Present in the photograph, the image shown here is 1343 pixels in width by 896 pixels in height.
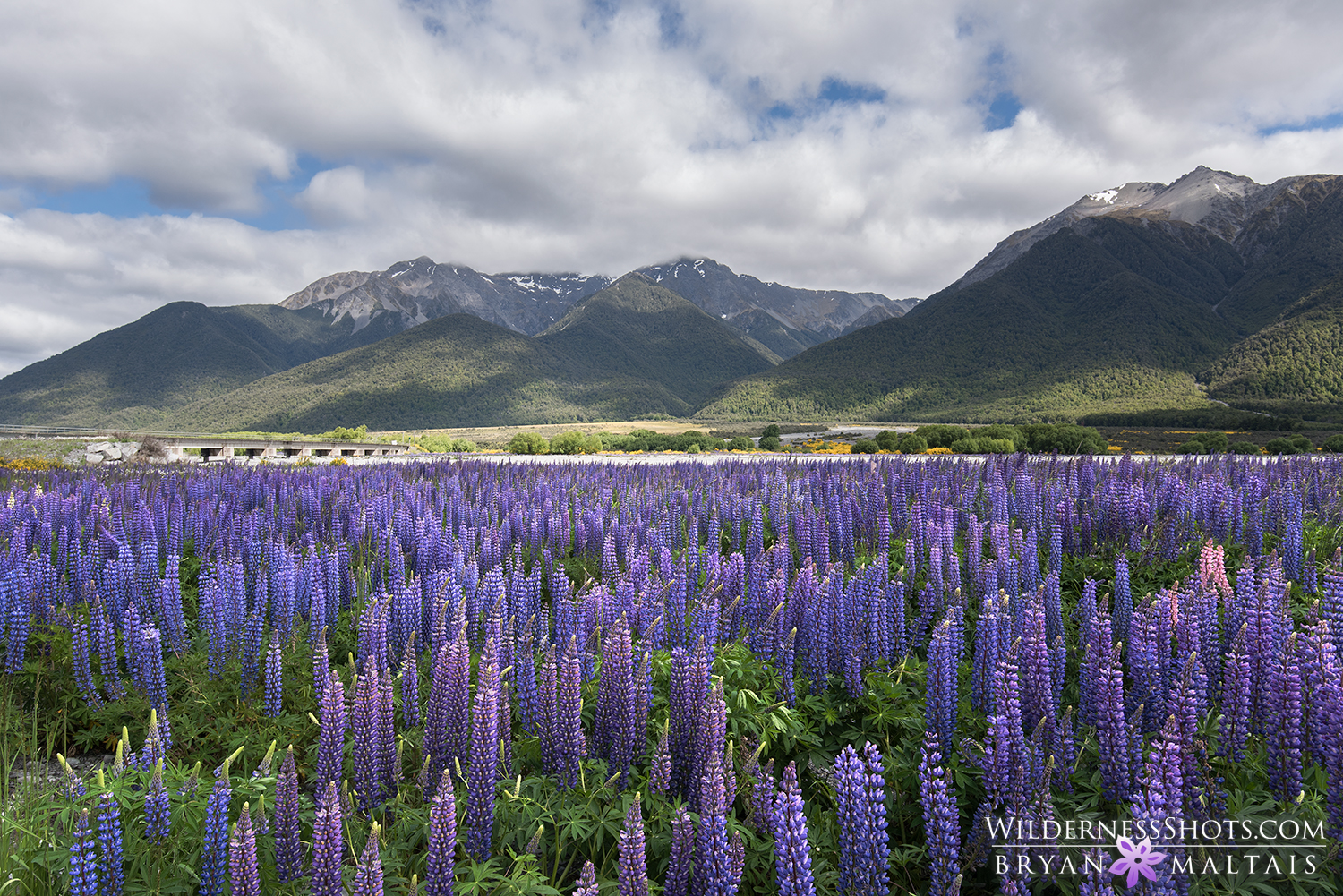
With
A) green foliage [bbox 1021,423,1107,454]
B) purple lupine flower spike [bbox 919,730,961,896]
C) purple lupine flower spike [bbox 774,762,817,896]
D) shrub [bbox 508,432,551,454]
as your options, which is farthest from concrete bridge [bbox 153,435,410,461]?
green foliage [bbox 1021,423,1107,454]

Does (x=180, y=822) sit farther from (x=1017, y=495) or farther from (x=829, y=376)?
(x=829, y=376)

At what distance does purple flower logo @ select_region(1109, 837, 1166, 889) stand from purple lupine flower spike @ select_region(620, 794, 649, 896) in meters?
1.56

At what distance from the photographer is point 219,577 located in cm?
581

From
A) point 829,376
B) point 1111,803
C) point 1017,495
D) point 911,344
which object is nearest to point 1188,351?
point 911,344

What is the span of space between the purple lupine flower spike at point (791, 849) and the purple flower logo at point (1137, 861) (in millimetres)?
996

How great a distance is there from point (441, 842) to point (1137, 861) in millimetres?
2417

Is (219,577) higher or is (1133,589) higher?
(219,577)

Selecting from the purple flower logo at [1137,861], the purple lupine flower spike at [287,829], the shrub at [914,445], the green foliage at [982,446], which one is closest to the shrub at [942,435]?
the shrub at [914,445]

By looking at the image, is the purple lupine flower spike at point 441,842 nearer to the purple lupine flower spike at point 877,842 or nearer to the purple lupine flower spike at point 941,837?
the purple lupine flower spike at point 877,842

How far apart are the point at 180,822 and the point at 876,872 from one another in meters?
3.35

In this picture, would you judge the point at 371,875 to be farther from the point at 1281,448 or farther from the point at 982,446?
the point at 1281,448

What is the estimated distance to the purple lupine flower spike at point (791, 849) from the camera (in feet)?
7.22

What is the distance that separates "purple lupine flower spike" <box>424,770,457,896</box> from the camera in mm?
2281

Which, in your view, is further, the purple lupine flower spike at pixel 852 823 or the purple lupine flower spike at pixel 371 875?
the purple lupine flower spike at pixel 852 823
